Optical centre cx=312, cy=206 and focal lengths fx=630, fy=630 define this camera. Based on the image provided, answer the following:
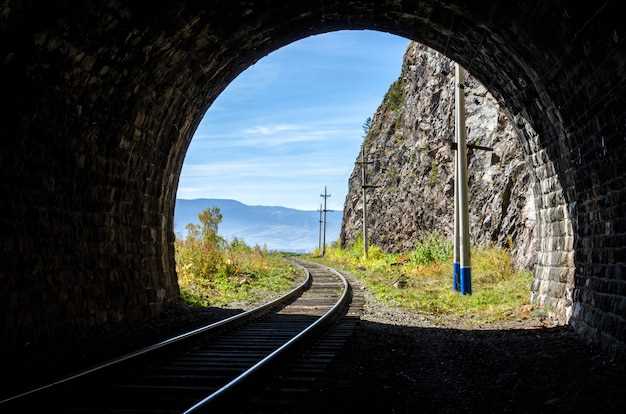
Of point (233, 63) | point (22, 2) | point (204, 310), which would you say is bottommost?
point (204, 310)

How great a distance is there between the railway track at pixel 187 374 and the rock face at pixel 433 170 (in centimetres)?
773

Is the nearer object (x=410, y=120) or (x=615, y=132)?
(x=615, y=132)

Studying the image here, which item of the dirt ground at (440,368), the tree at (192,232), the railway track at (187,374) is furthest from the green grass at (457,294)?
the tree at (192,232)

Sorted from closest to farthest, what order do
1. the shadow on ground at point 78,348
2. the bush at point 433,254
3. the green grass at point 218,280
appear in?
the shadow on ground at point 78,348
the green grass at point 218,280
the bush at point 433,254

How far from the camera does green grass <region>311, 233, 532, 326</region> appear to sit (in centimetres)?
1240

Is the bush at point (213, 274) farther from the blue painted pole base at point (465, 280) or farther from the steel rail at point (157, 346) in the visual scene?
the blue painted pole base at point (465, 280)

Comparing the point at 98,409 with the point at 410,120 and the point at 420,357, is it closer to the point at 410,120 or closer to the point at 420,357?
the point at 420,357

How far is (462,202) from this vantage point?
→ 51.3 feet

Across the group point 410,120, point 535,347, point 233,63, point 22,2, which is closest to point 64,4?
point 22,2

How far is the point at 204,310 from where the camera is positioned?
12.5m

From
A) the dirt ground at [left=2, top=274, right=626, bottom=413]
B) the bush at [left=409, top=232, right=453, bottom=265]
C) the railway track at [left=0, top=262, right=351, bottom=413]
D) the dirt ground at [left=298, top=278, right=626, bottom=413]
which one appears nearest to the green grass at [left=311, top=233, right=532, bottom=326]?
the bush at [left=409, top=232, right=453, bottom=265]

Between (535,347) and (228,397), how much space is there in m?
4.92

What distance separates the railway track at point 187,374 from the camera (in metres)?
5.03

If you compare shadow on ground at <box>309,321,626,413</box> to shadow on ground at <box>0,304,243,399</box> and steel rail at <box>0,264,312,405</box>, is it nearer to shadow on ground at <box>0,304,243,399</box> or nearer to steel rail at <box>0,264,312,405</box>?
steel rail at <box>0,264,312,405</box>
